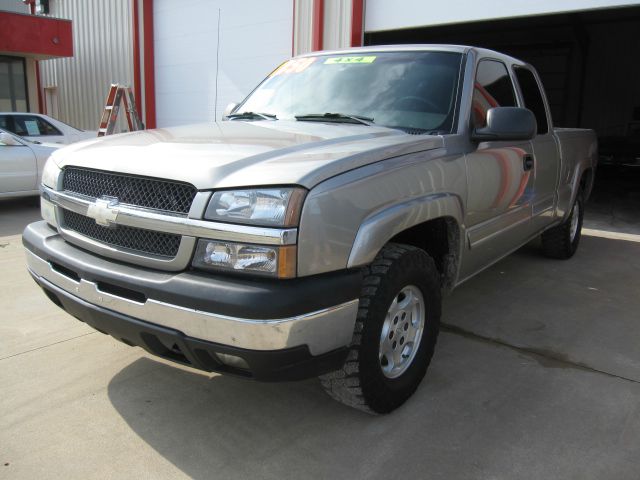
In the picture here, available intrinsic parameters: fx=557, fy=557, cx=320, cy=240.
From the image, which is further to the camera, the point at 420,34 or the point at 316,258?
the point at 420,34

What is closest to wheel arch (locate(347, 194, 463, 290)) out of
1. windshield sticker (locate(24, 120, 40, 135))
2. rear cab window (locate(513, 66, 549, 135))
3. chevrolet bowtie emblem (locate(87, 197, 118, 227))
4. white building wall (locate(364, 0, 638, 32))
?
chevrolet bowtie emblem (locate(87, 197, 118, 227))

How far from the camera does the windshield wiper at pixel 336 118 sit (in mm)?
3268

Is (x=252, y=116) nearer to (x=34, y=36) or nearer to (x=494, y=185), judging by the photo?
(x=494, y=185)

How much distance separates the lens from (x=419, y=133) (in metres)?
3.12

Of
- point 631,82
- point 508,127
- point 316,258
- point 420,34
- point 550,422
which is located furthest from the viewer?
point 631,82

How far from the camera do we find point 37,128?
30.8ft

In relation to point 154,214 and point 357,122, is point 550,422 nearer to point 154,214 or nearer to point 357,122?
point 357,122

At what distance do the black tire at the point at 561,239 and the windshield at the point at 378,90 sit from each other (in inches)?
110

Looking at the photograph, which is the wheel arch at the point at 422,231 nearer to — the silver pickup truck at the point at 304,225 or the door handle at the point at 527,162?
the silver pickup truck at the point at 304,225

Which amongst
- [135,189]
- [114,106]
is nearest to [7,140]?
[114,106]

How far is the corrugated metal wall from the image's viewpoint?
13922 millimetres

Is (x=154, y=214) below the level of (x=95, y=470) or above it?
above

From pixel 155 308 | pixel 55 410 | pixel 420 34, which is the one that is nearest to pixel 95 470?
pixel 55 410

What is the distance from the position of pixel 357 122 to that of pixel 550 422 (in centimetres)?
190
